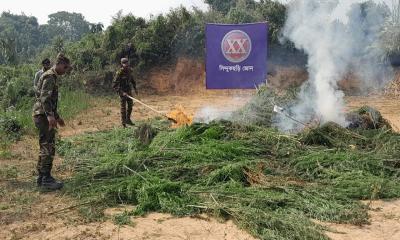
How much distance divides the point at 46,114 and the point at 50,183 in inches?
35.5

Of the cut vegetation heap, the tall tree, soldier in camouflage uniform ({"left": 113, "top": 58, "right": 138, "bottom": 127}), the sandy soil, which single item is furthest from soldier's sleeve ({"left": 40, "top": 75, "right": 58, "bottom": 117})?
the tall tree

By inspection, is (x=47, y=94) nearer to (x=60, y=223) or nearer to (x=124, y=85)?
(x=60, y=223)

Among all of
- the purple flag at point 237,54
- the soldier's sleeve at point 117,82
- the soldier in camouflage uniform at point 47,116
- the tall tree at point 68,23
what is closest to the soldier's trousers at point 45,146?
the soldier in camouflage uniform at point 47,116

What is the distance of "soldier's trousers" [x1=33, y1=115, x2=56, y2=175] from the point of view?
20.0ft

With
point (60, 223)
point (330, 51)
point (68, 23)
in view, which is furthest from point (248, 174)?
point (68, 23)

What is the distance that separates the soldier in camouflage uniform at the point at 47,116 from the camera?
5.93 m

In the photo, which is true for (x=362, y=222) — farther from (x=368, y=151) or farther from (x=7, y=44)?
(x=7, y=44)

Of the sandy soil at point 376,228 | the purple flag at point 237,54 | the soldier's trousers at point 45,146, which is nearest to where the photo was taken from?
the sandy soil at point 376,228

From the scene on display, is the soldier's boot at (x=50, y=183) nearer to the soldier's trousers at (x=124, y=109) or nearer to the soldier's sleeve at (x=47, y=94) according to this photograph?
the soldier's sleeve at (x=47, y=94)

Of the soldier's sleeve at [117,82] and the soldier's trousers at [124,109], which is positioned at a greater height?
the soldier's sleeve at [117,82]

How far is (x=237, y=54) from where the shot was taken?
13.7 m

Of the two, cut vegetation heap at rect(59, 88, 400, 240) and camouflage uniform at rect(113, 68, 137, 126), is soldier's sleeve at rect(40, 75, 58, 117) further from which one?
camouflage uniform at rect(113, 68, 137, 126)

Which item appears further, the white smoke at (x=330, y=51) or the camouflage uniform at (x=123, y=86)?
the camouflage uniform at (x=123, y=86)

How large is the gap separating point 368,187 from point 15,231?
403cm
